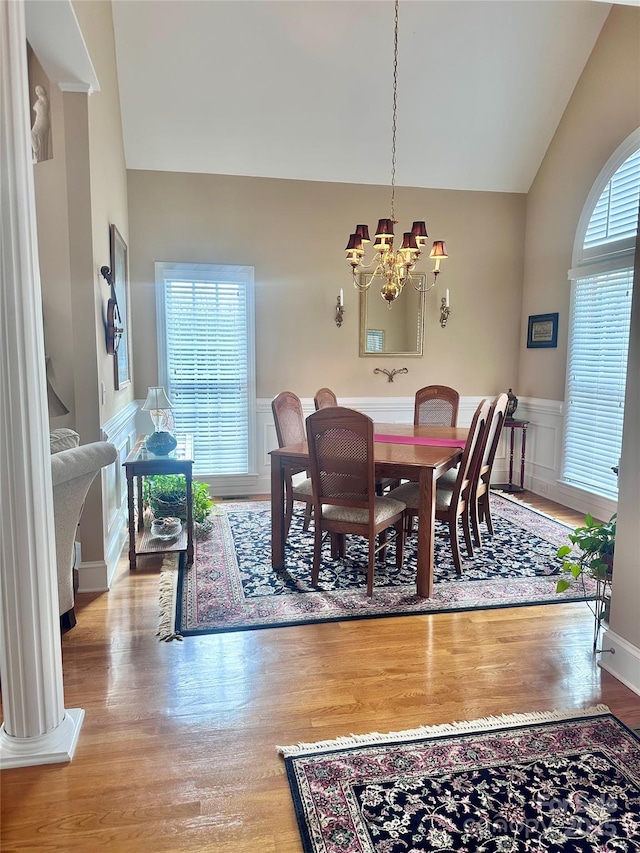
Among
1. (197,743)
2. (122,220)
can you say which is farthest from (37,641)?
(122,220)

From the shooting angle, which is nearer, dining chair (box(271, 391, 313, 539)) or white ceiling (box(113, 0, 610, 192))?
dining chair (box(271, 391, 313, 539))

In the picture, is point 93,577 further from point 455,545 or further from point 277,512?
point 455,545

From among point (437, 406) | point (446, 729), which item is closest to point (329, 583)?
point (446, 729)

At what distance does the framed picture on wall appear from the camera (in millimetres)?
3793

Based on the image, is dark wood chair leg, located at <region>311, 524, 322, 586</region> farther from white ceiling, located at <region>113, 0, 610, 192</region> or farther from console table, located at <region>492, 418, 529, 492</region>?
white ceiling, located at <region>113, 0, 610, 192</region>

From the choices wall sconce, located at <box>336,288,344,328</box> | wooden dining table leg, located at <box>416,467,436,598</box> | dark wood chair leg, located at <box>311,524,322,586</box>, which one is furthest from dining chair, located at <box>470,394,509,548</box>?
wall sconce, located at <box>336,288,344,328</box>

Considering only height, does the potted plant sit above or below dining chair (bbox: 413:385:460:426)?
below

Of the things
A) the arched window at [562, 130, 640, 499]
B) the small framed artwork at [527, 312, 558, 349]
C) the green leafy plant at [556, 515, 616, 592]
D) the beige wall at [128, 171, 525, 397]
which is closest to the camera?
the green leafy plant at [556, 515, 616, 592]

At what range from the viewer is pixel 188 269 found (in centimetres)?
516

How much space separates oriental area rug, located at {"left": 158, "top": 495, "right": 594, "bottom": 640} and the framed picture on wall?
1.38m

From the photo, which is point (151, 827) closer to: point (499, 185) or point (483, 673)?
point (483, 673)

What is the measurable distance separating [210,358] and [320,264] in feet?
4.70

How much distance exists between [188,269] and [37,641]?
3.98 meters

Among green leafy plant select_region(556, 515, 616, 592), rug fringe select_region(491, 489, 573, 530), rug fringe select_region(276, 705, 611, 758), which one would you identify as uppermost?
green leafy plant select_region(556, 515, 616, 592)
